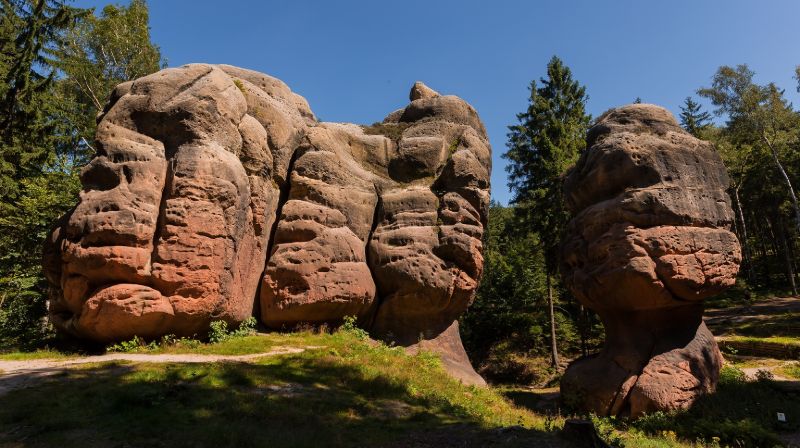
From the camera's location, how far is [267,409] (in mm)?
6801

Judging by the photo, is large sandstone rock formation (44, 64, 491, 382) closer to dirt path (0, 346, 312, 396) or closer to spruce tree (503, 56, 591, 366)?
dirt path (0, 346, 312, 396)

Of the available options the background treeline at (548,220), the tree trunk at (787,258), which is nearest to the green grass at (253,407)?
the background treeline at (548,220)

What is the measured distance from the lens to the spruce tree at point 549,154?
24062 millimetres

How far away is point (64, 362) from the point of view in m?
9.27

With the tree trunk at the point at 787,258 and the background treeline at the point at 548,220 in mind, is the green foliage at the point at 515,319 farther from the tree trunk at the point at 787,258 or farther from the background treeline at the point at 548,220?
the tree trunk at the point at 787,258

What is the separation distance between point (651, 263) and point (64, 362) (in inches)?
571

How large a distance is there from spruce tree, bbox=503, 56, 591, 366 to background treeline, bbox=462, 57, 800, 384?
A: 0.19ft

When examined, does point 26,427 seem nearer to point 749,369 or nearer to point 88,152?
point 749,369

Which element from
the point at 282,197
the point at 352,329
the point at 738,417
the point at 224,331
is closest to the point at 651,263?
the point at 738,417

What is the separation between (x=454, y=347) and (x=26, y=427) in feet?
39.2

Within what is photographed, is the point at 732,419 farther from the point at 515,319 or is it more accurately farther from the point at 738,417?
the point at 515,319

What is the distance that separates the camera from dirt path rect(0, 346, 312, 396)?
24.6ft

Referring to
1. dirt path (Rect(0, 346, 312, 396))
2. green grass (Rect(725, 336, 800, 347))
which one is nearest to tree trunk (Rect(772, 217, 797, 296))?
green grass (Rect(725, 336, 800, 347))

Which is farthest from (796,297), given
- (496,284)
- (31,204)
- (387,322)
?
(31,204)
